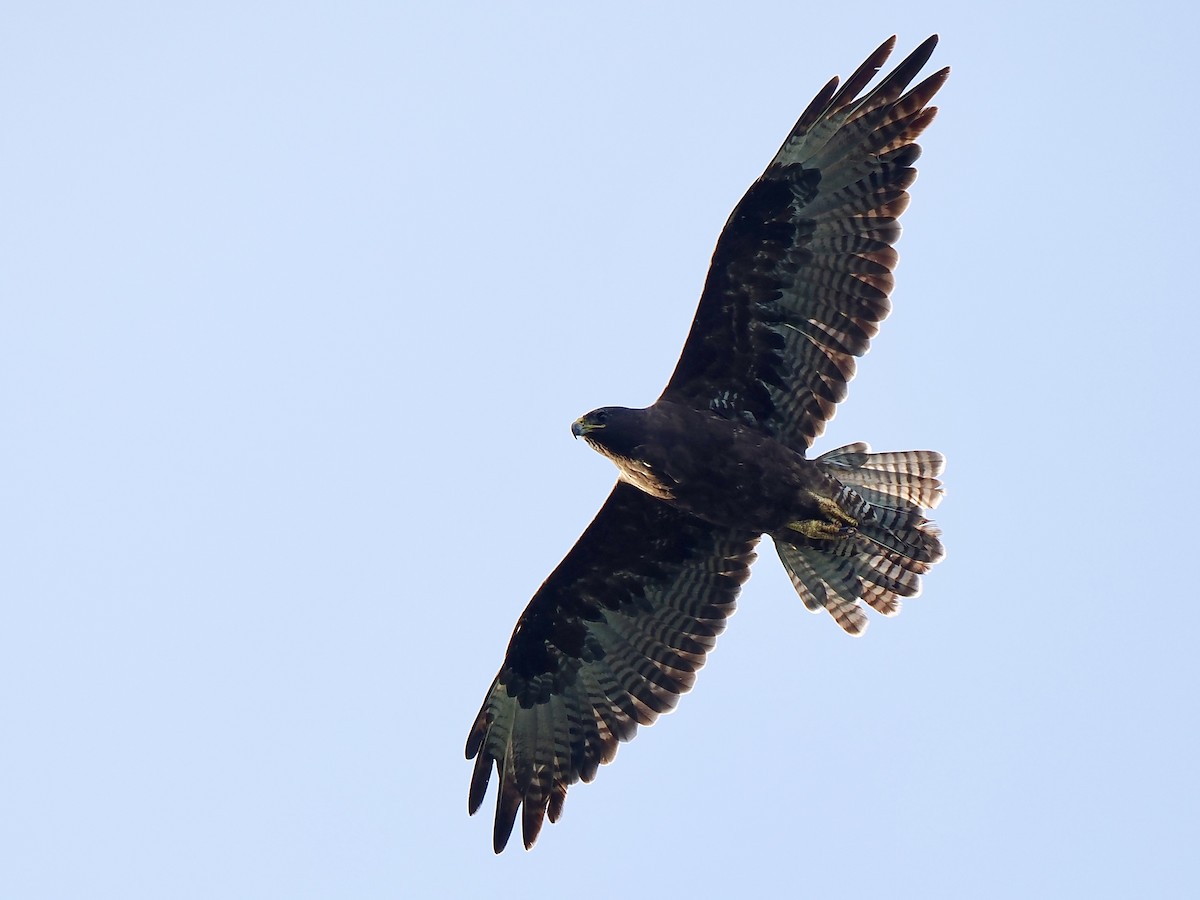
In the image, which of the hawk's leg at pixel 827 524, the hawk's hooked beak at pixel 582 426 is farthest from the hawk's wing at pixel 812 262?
the hawk's hooked beak at pixel 582 426

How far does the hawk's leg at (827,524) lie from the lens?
13.1 metres

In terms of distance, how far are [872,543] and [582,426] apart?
264cm

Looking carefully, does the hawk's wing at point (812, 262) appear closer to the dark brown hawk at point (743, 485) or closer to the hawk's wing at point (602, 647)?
the dark brown hawk at point (743, 485)

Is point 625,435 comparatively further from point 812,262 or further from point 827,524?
point 812,262

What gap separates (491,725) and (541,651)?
771mm

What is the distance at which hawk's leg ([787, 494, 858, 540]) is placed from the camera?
13.1 metres

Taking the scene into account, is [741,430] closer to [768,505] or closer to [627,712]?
[768,505]

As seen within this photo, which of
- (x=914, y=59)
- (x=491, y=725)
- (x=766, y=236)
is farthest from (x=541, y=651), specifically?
(x=914, y=59)

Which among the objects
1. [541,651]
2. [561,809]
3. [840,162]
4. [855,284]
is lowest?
[561,809]

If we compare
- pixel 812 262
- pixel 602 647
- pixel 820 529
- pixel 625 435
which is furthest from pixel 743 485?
pixel 602 647

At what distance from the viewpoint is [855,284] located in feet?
41.9

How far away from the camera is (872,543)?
44.3ft

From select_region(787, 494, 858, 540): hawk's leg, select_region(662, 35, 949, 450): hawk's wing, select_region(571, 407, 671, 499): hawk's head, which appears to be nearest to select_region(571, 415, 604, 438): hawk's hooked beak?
select_region(571, 407, 671, 499): hawk's head

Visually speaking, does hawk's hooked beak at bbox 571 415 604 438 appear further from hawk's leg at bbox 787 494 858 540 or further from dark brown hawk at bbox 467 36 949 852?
hawk's leg at bbox 787 494 858 540
